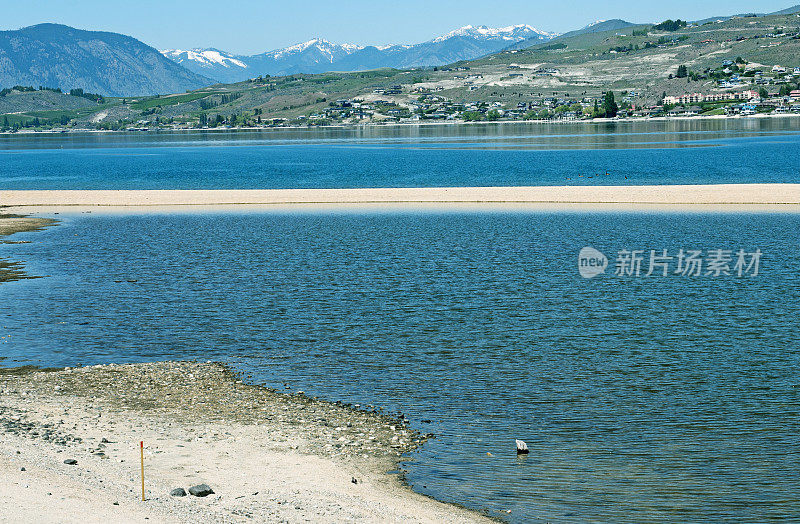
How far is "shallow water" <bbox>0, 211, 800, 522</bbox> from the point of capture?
19297 mm

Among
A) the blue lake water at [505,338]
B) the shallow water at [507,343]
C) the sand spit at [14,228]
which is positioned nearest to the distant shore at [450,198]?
the sand spit at [14,228]

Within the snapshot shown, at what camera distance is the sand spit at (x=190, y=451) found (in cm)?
1667

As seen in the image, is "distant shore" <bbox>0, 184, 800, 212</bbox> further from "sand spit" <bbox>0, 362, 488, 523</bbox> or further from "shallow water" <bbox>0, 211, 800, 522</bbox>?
"sand spit" <bbox>0, 362, 488, 523</bbox>

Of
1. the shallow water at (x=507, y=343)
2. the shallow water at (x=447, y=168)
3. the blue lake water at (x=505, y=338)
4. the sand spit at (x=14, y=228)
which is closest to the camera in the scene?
the shallow water at (x=507, y=343)

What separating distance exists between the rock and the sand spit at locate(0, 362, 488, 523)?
0.62 ft

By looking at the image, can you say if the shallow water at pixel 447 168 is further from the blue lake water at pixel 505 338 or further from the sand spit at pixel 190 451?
the sand spit at pixel 190 451

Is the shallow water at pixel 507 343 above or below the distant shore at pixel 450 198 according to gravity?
below

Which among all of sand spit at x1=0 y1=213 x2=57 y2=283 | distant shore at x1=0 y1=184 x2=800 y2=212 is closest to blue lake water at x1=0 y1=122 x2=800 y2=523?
sand spit at x1=0 y1=213 x2=57 y2=283

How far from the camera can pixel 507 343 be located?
30328mm

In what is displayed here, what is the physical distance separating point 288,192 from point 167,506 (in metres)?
77.8

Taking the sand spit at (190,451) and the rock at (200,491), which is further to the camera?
the rock at (200,491)

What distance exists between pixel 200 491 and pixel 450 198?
67.4 m

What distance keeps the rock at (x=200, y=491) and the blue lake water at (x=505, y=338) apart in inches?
183

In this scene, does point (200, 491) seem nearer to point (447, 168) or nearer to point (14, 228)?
point (14, 228)
